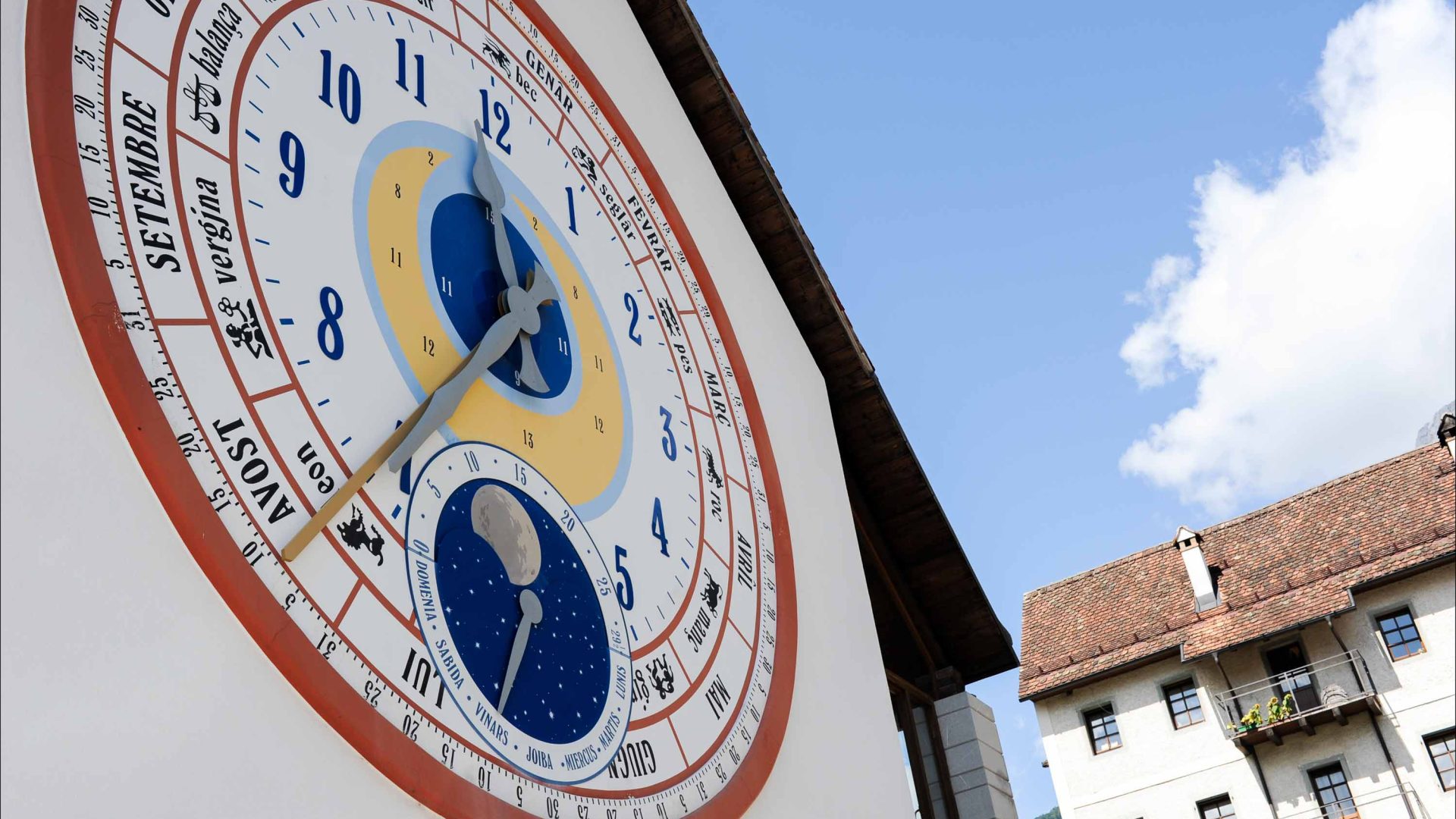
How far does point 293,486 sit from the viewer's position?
113 inches

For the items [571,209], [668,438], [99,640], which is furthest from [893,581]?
[99,640]

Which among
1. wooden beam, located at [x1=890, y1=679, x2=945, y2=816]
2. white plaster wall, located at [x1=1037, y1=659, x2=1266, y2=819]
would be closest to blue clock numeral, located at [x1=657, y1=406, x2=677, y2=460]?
wooden beam, located at [x1=890, y1=679, x2=945, y2=816]

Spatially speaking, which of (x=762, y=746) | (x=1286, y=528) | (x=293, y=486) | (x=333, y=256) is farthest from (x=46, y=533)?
(x=1286, y=528)

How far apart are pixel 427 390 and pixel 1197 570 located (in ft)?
78.6

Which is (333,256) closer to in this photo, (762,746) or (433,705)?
(433,705)

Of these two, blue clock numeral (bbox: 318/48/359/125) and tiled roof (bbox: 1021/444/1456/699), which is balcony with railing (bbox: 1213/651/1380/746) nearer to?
tiled roof (bbox: 1021/444/1456/699)

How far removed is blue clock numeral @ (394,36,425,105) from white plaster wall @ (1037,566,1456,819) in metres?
22.3

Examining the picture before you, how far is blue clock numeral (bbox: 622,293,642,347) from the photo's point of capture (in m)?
4.87

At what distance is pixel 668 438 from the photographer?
4.75 meters

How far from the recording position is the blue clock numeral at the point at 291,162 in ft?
10.8

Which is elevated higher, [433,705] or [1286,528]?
[1286,528]

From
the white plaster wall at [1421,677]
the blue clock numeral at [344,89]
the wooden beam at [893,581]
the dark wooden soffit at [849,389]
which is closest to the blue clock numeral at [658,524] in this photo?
the blue clock numeral at [344,89]

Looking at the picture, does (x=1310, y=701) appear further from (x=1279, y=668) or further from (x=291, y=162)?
(x=291, y=162)

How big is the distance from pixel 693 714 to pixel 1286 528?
23808mm
